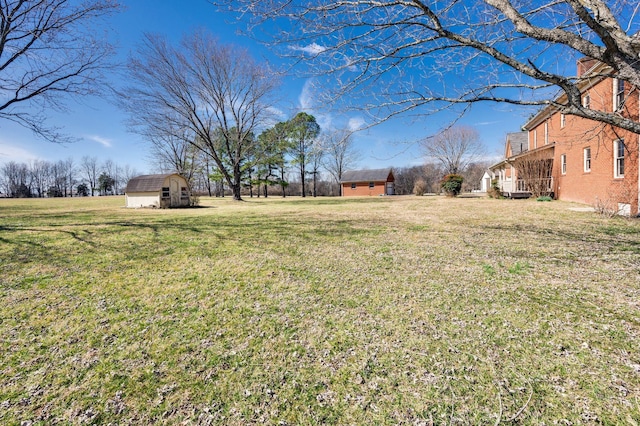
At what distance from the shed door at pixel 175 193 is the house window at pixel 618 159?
75.4 ft

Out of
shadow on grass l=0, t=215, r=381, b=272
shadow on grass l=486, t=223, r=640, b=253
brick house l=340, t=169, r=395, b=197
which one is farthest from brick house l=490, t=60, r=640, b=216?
brick house l=340, t=169, r=395, b=197

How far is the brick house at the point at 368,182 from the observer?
3850cm

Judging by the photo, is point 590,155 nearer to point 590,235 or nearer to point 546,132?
point 546,132

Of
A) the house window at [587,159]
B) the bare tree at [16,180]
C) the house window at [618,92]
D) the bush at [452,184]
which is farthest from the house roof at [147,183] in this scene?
the bare tree at [16,180]

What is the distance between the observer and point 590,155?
11.3 m

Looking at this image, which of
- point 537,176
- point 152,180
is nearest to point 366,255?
point 537,176

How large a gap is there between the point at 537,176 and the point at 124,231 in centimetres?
2028

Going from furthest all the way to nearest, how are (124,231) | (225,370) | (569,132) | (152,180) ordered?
(152,180), (569,132), (124,231), (225,370)

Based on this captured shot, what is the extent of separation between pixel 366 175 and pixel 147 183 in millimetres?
28592

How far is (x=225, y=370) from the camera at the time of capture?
205cm

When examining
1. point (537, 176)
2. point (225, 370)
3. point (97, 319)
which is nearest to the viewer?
point (225, 370)

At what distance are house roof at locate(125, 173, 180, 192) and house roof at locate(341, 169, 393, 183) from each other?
26.6 meters

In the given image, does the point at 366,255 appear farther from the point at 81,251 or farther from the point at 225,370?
the point at 81,251

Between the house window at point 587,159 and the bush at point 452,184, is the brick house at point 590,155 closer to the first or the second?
the house window at point 587,159
